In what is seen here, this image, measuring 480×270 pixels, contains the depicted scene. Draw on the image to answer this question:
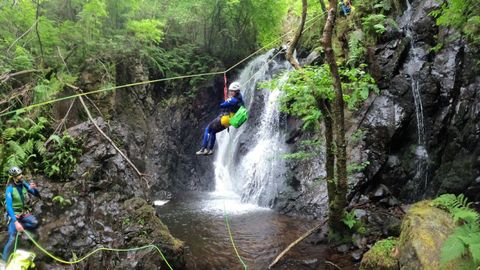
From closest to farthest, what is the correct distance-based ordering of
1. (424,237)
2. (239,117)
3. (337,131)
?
1. (424,237)
2. (239,117)
3. (337,131)

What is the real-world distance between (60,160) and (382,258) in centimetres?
801

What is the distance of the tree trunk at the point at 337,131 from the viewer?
7.41 metres

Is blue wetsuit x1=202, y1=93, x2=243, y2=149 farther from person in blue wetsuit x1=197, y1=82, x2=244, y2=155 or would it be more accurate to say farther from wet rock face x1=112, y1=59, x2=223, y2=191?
wet rock face x1=112, y1=59, x2=223, y2=191

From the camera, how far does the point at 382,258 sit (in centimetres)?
670

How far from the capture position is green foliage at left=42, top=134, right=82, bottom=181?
8930mm

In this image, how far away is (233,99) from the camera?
734cm

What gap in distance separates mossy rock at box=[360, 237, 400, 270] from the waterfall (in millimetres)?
7075

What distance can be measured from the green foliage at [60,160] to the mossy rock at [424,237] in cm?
808

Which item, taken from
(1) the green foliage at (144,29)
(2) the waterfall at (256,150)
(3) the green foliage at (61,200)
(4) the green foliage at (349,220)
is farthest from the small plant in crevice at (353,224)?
(1) the green foliage at (144,29)

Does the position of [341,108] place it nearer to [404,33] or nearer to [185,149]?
[404,33]

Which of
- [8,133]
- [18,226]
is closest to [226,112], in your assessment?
[18,226]

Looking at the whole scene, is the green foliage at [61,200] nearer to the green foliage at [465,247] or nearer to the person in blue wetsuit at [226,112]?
the person in blue wetsuit at [226,112]

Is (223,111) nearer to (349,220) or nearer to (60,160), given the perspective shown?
(349,220)

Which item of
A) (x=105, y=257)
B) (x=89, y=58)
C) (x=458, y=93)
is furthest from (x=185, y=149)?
(x=458, y=93)
